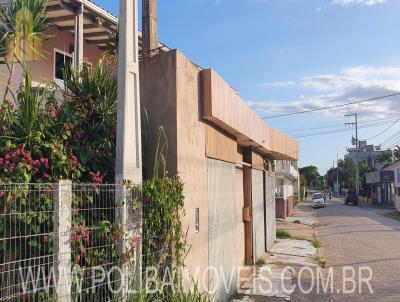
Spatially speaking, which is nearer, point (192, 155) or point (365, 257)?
point (192, 155)

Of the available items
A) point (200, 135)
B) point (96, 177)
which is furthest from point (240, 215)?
point (96, 177)

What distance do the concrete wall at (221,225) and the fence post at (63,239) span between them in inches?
139

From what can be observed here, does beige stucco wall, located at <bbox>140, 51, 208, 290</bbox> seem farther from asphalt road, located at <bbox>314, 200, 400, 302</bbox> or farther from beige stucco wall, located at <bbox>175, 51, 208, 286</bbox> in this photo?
asphalt road, located at <bbox>314, 200, 400, 302</bbox>

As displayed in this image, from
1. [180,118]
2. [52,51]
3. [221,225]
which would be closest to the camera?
[180,118]

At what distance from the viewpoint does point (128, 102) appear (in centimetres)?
536

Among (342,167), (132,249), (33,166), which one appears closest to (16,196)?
(33,166)

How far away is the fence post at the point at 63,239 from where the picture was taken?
4.07 m

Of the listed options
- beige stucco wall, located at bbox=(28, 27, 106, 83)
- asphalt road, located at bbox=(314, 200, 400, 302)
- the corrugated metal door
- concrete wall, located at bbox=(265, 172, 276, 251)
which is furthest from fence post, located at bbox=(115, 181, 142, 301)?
concrete wall, located at bbox=(265, 172, 276, 251)

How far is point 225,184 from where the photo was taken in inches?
342

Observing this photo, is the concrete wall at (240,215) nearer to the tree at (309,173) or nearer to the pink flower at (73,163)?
the pink flower at (73,163)

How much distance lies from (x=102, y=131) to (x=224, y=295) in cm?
408

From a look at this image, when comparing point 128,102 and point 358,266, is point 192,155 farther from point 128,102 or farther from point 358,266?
point 358,266

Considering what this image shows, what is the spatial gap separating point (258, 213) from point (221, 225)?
207 inches

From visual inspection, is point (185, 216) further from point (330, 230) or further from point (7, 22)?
point (330, 230)
